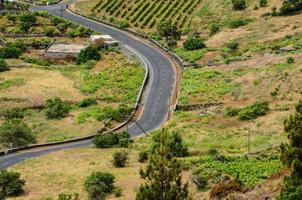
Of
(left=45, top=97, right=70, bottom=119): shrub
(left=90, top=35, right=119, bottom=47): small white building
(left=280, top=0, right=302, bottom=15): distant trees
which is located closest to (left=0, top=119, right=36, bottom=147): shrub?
(left=45, top=97, right=70, bottom=119): shrub

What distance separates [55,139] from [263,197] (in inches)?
1730

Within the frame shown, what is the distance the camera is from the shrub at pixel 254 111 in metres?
79.6

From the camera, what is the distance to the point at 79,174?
198 feet

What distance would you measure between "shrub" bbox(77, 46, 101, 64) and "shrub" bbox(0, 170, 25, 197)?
6559 centimetres

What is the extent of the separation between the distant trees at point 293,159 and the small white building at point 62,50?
283 ft

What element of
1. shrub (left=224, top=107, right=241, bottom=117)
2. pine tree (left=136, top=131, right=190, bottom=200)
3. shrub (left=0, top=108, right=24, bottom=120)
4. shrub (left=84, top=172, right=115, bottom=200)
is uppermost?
pine tree (left=136, top=131, right=190, bottom=200)

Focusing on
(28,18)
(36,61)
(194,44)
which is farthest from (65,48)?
(194,44)

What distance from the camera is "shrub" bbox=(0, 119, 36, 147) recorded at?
78.4 meters

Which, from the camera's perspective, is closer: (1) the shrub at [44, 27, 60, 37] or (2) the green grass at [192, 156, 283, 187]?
(2) the green grass at [192, 156, 283, 187]

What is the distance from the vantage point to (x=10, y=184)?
2213 inches

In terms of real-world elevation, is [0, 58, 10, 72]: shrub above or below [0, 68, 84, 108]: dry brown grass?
above

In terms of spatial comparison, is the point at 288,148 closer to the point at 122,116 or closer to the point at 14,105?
the point at 122,116

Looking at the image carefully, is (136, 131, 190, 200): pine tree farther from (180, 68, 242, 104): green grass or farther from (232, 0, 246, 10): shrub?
(232, 0, 246, 10): shrub

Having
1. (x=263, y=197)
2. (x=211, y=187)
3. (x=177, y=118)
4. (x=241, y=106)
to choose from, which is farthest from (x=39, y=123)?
(x=263, y=197)
